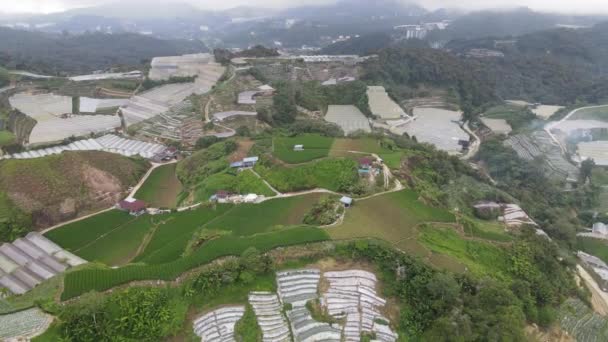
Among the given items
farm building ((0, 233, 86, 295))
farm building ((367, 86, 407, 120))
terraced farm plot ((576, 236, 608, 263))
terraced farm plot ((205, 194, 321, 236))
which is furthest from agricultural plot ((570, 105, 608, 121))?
farm building ((0, 233, 86, 295))

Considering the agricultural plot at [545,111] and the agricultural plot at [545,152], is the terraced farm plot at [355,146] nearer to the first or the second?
the agricultural plot at [545,152]

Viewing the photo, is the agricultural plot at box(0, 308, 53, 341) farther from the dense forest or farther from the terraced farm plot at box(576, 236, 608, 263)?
the dense forest

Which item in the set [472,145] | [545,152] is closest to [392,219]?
[472,145]

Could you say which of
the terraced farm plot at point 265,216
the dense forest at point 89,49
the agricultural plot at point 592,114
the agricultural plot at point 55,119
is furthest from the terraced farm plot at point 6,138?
the agricultural plot at point 592,114

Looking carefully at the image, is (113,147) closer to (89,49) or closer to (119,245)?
(119,245)

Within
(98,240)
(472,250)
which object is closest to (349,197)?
(472,250)

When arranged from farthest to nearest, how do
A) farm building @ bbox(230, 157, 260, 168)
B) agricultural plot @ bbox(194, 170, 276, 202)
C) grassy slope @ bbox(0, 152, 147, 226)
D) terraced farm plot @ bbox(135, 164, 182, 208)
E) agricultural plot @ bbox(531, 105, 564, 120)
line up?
agricultural plot @ bbox(531, 105, 564, 120), farm building @ bbox(230, 157, 260, 168), terraced farm plot @ bbox(135, 164, 182, 208), agricultural plot @ bbox(194, 170, 276, 202), grassy slope @ bbox(0, 152, 147, 226)
